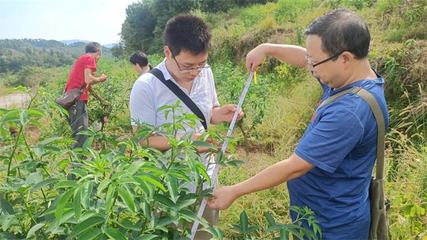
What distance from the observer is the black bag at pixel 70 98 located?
5.21m

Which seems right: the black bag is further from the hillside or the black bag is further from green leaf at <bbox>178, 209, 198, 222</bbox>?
green leaf at <bbox>178, 209, 198, 222</bbox>

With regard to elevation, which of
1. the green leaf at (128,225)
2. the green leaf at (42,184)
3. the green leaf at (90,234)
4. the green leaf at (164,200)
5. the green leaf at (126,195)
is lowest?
the green leaf at (128,225)

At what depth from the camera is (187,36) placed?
1931mm

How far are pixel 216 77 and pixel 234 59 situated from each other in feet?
8.73

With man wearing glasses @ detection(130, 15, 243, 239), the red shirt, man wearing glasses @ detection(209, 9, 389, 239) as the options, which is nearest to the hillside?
man wearing glasses @ detection(209, 9, 389, 239)

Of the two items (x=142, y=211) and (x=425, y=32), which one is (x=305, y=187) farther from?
(x=425, y=32)

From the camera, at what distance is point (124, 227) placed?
1152 millimetres

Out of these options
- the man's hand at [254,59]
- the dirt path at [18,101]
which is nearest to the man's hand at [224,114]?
the man's hand at [254,59]

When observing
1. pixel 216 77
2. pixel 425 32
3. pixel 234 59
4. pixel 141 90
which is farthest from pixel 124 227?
pixel 234 59

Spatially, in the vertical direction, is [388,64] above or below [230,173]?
above

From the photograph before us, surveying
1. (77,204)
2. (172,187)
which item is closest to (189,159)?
(172,187)

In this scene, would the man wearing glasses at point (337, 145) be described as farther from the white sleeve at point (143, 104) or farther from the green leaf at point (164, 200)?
the white sleeve at point (143, 104)

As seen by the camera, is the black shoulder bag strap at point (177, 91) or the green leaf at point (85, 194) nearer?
the green leaf at point (85, 194)

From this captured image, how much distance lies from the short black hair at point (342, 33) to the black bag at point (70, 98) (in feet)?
14.0
